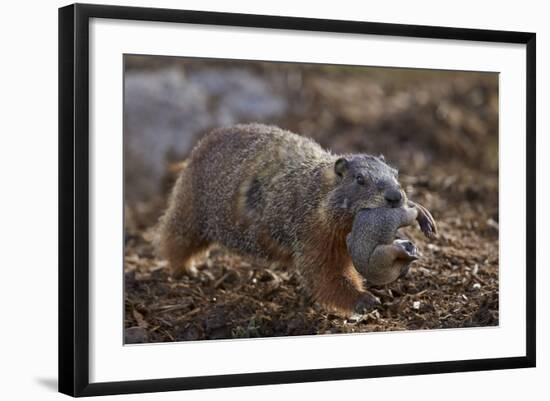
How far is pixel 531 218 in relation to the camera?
8523 mm

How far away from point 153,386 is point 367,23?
3426mm

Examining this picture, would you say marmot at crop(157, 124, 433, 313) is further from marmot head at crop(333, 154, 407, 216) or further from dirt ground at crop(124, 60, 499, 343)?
dirt ground at crop(124, 60, 499, 343)

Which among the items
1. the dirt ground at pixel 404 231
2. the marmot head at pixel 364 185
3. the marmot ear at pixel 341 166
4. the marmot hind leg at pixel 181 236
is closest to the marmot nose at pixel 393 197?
the marmot head at pixel 364 185

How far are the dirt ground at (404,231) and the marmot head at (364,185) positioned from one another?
3.20 ft

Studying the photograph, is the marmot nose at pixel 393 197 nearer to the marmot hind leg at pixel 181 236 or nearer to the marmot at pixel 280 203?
the marmot at pixel 280 203

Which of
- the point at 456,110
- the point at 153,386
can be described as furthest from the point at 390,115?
the point at 153,386

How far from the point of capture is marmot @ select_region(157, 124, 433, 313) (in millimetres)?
7637

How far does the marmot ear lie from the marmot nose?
18.8 inches

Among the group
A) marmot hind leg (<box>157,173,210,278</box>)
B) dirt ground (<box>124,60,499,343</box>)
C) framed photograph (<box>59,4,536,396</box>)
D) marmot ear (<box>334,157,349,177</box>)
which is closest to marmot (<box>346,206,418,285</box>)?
framed photograph (<box>59,4,536,396</box>)

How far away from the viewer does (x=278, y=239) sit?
8195mm

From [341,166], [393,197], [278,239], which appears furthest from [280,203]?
[393,197]

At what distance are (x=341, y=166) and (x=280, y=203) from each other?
0.74 m

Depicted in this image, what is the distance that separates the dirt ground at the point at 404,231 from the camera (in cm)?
805

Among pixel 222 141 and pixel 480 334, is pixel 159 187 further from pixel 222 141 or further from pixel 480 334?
pixel 480 334
